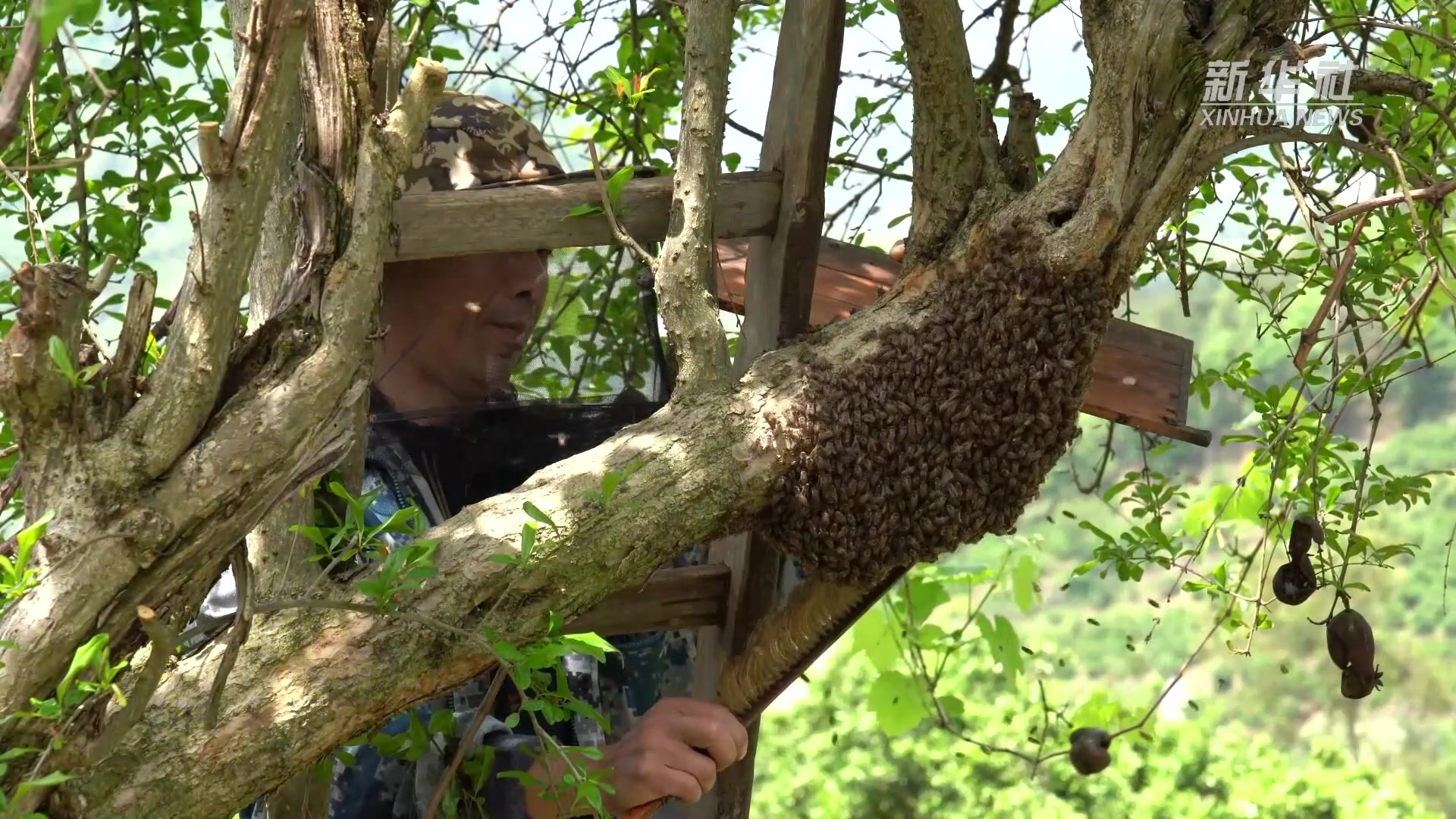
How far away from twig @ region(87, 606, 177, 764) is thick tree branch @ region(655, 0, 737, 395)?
28.6 inches

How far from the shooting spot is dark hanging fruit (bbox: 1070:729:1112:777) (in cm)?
293

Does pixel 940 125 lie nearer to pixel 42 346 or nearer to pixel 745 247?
pixel 745 247

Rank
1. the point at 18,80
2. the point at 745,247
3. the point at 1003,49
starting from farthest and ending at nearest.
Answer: the point at 1003,49 < the point at 745,247 < the point at 18,80

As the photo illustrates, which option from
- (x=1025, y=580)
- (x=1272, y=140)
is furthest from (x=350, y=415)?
(x=1025, y=580)

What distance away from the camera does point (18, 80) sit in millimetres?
817

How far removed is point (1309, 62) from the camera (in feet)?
5.93

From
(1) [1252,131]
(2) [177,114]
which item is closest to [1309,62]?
(1) [1252,131]

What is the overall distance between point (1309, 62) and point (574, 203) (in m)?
0.97

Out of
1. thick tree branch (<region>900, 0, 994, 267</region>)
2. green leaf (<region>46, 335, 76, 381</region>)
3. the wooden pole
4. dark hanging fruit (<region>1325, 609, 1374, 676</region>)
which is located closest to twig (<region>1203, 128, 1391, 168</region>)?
thick tree branch (<region>900, 0, 994, 267</region>)

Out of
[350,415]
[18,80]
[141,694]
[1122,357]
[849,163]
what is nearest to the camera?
[18,80]

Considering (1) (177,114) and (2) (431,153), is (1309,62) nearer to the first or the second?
(2) (431,153)

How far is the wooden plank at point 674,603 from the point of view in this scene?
2.04m

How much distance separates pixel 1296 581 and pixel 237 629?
5.79ft

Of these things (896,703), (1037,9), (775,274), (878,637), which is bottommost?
(896,703)
